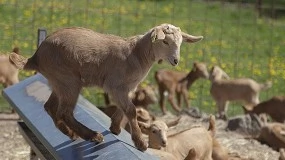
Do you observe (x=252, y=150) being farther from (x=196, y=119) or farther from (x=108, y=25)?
(x=108, y=25)

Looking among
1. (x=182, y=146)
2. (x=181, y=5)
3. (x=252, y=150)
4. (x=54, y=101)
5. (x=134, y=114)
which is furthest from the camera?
(x=181, y=5)

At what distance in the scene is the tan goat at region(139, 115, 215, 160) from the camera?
27.6ft

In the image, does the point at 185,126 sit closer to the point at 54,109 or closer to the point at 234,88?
the point at 234,88

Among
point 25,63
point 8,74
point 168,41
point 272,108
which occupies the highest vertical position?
point 168,41

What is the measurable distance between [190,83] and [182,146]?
206 inches

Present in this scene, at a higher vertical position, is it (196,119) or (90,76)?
(90,76)

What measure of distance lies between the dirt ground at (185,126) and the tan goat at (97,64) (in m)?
3.43

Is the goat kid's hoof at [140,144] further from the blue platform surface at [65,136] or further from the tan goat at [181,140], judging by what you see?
the tan goat at [181,140]

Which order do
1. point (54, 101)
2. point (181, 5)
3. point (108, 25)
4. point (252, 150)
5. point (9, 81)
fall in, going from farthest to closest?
point (181, 5), point (108, 25), point (9, 81), point (252, 150), point (54, 101)

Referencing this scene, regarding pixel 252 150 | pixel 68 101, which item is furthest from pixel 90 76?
pixel 252 150

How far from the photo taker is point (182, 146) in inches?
349

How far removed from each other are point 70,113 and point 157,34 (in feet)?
A: 2.70

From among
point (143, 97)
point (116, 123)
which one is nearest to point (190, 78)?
point (143, 97)

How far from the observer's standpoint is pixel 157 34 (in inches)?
231
